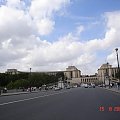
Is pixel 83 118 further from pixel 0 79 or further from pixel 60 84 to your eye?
pixel 0 79

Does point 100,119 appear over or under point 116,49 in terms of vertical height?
under

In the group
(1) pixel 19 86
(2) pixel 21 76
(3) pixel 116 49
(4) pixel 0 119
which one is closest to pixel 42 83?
(2) pixel 21 76

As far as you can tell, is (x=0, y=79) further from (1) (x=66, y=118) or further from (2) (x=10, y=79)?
(1) (x=66, y=118)

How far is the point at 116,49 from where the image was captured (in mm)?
73875

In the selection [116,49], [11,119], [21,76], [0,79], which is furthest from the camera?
[21,76]

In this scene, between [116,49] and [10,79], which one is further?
[10,79]

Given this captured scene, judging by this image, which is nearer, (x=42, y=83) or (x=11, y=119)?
(x=11, y=119)

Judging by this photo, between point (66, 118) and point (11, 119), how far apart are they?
245 cm

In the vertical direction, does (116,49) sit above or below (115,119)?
above

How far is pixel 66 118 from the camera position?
13.9 metres

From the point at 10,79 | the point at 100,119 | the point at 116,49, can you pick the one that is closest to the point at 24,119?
the point at 100,119

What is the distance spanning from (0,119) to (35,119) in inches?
68.0

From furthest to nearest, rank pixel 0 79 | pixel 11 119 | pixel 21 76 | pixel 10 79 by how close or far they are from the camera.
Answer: pixel 21 76 < pixel 10 79 < pixel 0 79 < pixel 11 119

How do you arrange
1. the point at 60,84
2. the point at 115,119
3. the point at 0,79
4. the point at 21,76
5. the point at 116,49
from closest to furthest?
the point at 115,119 < the point at 116,49 < the point at 60,84 < the point at 0,79 < the point at 21,76
